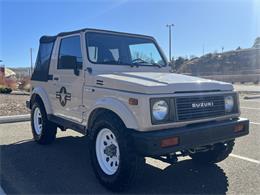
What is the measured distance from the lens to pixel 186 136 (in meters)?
3.99

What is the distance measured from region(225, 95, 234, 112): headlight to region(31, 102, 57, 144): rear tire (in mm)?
3512

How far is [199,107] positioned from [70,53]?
2.63 m

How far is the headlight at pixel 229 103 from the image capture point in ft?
15.5

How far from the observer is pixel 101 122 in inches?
172

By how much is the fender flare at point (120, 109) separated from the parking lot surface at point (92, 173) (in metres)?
0.94

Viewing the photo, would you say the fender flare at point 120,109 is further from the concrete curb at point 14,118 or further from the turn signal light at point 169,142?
the concrete curb at point 14,118

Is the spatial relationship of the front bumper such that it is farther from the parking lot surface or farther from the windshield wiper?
the windshield wiper

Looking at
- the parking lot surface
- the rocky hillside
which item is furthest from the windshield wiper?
the rocky hillside

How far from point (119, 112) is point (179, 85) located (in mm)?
852

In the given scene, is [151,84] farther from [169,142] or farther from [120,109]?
[169,142]

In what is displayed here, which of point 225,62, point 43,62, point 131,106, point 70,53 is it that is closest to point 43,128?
point 43,62

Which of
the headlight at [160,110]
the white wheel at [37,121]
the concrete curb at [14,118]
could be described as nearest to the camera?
the headlight at [160,110]

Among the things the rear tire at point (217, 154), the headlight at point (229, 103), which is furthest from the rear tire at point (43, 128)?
the headlight at point (229, 103)

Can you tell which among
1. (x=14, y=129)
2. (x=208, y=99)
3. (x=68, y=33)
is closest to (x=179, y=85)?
(x=208, y=99)
